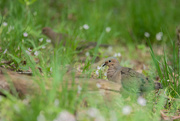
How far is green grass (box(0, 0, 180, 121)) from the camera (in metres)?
1.99

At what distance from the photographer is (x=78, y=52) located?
4199mm

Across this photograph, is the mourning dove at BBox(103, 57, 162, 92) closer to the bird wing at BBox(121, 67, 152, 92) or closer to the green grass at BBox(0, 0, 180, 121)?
the bird wing at BBox(121, 67, 152, 92)

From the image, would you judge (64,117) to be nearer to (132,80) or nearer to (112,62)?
(132,80)

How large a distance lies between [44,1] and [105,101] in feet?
16.3

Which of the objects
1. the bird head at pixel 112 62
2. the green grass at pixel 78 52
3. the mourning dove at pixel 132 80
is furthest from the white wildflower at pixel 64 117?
the bird head at pixel 112 62

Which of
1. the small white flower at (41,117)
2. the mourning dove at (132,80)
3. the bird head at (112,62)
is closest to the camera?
the small white flower at (41,117)

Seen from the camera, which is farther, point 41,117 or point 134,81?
point 134,81

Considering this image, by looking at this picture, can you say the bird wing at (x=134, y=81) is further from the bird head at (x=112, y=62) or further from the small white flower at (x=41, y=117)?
the small white flower at (x=41, y=117)

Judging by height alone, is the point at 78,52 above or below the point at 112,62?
above

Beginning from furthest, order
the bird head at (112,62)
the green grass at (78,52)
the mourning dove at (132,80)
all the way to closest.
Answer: the bird head at (112,62) → the mourning dove at (132,80) → the green grass at (78,52)

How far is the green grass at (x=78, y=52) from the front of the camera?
1.99 metres

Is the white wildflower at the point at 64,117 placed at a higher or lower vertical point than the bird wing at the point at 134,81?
lower

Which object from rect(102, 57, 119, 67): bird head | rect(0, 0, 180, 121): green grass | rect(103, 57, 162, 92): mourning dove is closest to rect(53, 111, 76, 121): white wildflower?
rect(0, 0, 180, 121): green grass

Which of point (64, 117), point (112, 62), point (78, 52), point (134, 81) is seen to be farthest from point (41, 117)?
point (78, 52)
